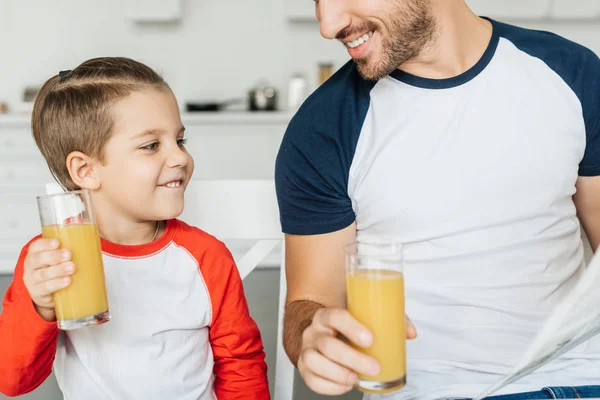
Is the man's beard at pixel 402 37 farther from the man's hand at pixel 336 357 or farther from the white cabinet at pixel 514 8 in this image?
the white cabinet at pixel 514 8

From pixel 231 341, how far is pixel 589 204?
0.79 m

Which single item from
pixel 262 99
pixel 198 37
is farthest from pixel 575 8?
pixel 198 37

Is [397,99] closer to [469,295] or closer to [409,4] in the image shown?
[409,4]

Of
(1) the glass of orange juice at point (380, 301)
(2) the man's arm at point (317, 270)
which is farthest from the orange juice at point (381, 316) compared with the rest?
(2) the man's arm at point (317, 270)

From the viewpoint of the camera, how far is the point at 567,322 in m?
0.79

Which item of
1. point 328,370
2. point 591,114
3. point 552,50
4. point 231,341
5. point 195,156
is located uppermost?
point 552,50

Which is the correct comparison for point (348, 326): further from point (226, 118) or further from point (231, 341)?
point (226, 118)

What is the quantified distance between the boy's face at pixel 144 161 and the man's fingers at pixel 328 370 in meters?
0.53

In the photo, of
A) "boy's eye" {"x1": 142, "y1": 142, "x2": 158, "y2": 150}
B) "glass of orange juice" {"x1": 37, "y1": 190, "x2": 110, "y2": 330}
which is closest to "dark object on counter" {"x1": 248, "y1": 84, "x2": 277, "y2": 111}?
"boy's eye" {"x1": 142, "y1": 142, "x2": 158, "y2": 150}

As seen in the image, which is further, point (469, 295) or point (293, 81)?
point (293, 81)

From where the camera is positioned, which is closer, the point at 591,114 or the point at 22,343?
the point at 22,343

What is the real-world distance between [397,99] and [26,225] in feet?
12.3

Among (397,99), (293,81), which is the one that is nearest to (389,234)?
(397,99)

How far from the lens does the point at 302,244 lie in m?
1.36
